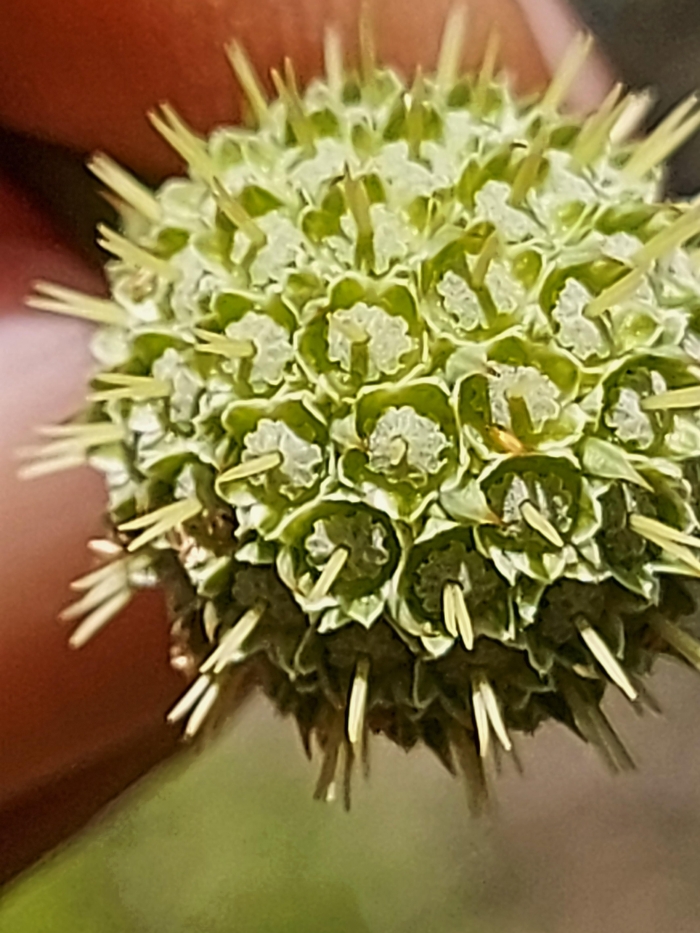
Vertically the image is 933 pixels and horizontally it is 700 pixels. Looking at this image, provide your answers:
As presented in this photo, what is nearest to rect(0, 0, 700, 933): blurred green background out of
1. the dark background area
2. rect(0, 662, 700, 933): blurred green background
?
rect(0, 662, 700, 933): blurred green background

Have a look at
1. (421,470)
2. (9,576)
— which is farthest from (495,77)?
(9,576)

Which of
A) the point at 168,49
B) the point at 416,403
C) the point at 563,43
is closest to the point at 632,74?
the point at 563,43

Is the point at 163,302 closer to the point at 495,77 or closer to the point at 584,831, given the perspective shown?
the point at 495,77

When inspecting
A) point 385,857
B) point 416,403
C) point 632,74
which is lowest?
point 385,857

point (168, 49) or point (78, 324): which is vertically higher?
point (168, 49)

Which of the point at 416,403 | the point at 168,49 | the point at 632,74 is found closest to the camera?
the point at 416,403

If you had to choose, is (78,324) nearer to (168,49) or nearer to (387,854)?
(168,49)
